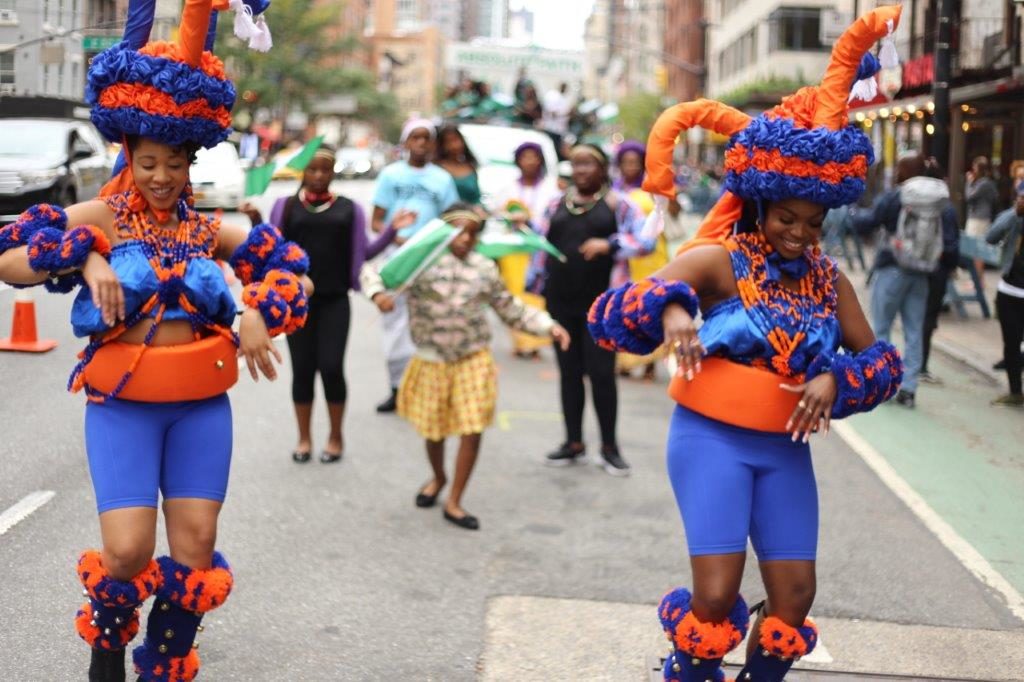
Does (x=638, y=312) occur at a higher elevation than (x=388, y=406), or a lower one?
higher

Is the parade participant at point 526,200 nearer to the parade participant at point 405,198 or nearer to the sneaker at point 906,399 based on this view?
the parade participant at point 405,198

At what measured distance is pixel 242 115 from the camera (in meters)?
60.3

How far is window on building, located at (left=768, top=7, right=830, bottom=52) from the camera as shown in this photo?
44.2 metres

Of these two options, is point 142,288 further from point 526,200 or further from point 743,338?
point 526,200

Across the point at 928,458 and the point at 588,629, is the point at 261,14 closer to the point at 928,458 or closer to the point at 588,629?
the point at 588,629

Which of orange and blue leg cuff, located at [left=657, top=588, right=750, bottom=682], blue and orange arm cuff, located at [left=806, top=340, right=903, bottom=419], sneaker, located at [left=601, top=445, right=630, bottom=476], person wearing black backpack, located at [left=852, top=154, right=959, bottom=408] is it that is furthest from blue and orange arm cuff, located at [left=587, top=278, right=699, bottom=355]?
person wearing black backpack, located at [left=852, top=154, right=959, bottom=408]

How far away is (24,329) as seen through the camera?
9133mm

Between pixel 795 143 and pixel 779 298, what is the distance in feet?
1.51

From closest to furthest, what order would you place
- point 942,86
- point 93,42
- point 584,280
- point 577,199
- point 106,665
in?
point 106,665
point 93,42
point 584,280
point 577,199
point 942,86

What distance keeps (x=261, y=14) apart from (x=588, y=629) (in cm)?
264

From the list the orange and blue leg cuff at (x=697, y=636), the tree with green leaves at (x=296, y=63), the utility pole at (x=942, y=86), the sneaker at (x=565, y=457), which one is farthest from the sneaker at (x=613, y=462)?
the tree with green leaves at (x=296, y=63)

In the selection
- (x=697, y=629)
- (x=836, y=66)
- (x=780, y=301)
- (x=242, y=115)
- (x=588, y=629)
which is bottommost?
(x=588, y=629)

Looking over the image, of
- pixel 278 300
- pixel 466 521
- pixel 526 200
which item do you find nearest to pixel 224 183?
pixel 526 200

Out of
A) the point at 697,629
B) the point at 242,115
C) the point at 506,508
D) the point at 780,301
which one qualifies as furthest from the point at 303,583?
the point at 242,115
